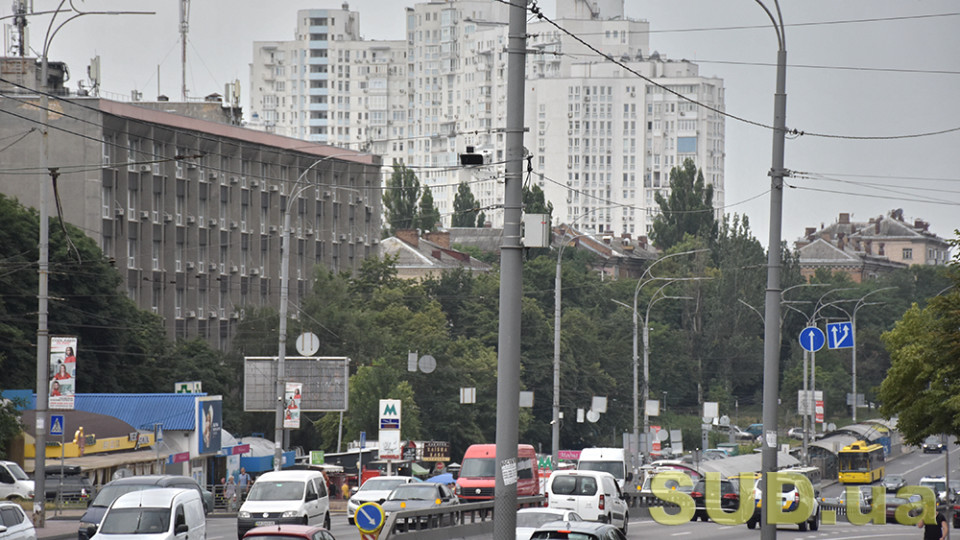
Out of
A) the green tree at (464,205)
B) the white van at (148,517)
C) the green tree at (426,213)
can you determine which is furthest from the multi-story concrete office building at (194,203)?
the green tree at (426,213)

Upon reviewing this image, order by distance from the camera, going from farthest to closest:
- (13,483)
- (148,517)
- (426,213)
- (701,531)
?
(426,213) → (13,483) → (701,531) → (148,517)

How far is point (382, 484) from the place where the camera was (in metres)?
37.6

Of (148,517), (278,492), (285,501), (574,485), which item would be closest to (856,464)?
(574,485)

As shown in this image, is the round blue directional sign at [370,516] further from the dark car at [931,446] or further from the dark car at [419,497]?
the dark car at [931,446]

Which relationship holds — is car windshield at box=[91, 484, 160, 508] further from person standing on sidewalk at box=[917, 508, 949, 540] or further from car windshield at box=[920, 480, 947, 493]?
car windshield at box=[920, 480, 947, 493]

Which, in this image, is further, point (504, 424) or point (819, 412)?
point (819, 412)

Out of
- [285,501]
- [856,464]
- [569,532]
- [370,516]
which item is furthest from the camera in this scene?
[856,464]

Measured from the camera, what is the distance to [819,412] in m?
93.2

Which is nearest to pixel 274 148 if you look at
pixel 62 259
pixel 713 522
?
pixel 62 259

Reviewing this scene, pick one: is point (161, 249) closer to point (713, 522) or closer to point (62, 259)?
point (62, 259)

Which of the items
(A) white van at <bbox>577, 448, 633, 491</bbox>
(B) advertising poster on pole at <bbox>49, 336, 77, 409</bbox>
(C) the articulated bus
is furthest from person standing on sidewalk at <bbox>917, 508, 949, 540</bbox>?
(C) the articulated bus

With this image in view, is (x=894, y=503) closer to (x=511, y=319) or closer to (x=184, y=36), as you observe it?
(x=511, y=319)

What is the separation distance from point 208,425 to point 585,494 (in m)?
23.5

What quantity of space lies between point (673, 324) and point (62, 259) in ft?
265
